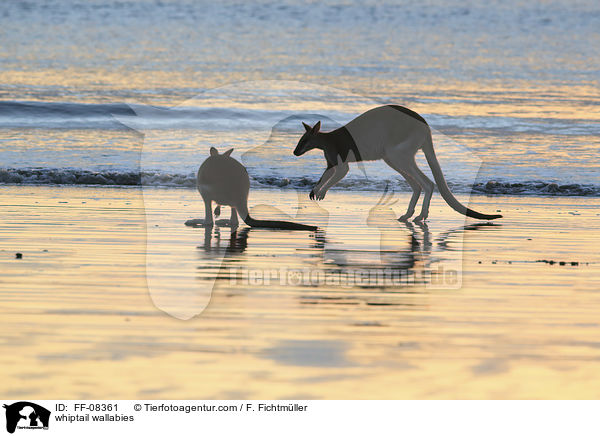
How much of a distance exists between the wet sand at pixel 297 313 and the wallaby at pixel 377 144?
1274 millimetres

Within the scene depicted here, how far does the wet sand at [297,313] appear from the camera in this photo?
419 centimetres

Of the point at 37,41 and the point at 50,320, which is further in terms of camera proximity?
the point at 37,41

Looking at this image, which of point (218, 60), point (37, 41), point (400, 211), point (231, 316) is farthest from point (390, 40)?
point (231, 316)

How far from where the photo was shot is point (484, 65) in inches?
1532

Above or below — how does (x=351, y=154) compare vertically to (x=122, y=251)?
above

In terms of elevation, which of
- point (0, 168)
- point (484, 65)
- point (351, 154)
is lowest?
point (0, 168)

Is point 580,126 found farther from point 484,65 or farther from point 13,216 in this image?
point 13,216

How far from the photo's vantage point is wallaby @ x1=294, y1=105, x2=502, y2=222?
1120 centimetres

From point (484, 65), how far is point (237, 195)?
3103 cm

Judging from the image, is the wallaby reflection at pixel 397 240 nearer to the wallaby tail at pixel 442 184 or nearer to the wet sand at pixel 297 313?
the wet sand at pixel 297 313
